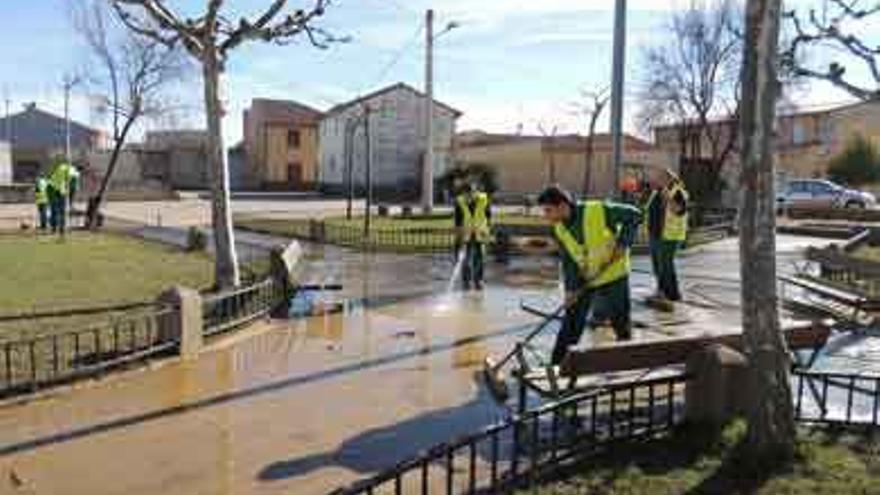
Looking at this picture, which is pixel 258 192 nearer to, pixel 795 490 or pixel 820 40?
pixel 820 40

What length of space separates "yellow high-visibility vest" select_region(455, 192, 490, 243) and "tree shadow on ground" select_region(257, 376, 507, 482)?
6628 mm

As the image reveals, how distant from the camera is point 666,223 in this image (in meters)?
12.3

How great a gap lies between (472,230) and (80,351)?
6.36 metres

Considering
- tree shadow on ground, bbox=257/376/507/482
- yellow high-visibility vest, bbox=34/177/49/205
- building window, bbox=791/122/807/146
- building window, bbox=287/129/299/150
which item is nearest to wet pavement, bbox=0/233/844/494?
tree shadow on ground, bbox=257/376/507/482

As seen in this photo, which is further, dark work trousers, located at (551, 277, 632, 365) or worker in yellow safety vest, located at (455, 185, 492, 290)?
worker in yellow safety vest, located at (455, 185, 492, 290)

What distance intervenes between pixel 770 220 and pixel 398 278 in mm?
10206

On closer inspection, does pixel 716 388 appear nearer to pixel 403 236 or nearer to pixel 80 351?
pixel 80 351

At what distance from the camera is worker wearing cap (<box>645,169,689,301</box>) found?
1227cm

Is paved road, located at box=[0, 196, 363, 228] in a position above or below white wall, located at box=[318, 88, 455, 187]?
below

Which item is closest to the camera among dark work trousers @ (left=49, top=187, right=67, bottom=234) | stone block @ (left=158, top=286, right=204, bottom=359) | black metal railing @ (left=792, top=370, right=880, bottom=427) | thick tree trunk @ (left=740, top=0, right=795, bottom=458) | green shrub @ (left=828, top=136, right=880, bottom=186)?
thick tree trunk @ (left=740, top=0, right=795, bottom=458)

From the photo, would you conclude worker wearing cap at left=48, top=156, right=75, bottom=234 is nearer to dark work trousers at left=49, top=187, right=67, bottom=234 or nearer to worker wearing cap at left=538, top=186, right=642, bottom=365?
dark work trousers at left=49, top=187, right=67, bottom=234

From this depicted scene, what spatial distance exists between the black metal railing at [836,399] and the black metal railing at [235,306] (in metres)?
5.41

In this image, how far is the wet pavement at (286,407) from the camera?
6.01m

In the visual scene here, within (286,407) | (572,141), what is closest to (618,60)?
(286,407)
